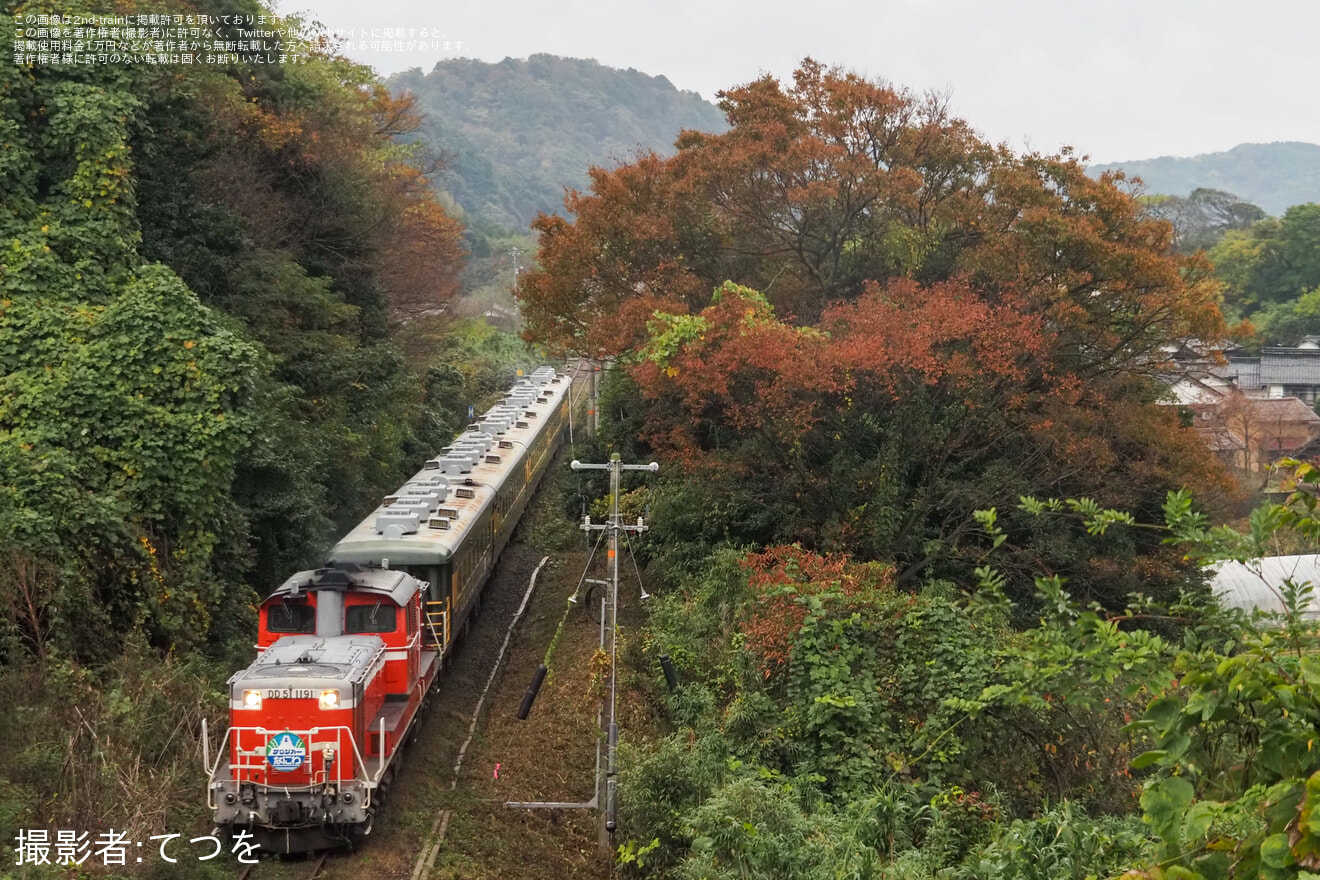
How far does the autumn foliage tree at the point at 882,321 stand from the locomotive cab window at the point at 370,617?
6.34 metres

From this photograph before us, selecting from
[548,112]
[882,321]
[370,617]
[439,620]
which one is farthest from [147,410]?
[548,112]

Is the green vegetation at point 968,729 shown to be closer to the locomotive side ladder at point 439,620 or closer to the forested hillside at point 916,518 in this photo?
the forested hillside at point 916,518

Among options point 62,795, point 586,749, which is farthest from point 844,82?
point 62,795

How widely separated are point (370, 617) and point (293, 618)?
34.2 inches

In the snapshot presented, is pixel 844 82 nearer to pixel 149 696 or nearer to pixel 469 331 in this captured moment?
pixel 149 696

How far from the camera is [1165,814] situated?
157 inches

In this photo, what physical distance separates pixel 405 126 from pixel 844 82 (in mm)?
23345

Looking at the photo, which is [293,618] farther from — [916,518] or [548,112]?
[548,112]

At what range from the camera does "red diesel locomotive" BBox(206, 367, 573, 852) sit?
10.6 meters

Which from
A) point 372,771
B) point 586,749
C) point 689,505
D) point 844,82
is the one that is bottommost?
point 586,749

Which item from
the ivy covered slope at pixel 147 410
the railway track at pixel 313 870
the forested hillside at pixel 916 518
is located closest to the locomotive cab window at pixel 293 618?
the ivy covered slope at pixel 147 410

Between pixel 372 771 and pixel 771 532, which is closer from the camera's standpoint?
pixel 372 771

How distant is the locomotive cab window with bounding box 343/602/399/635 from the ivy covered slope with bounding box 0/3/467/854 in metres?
2.06

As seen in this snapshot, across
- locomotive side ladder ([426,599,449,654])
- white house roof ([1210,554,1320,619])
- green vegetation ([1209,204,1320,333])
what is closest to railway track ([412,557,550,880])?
locomotive side ladder ([426,599,449,654])
